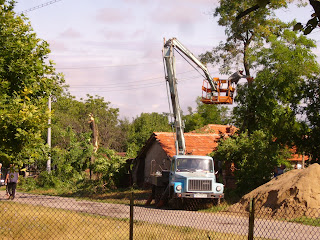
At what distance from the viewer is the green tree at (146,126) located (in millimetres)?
70938

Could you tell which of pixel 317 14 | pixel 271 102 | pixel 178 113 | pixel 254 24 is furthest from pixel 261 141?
pixel 317 14

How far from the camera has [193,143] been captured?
32.8m

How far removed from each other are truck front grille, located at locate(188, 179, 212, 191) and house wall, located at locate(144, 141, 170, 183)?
904 cm

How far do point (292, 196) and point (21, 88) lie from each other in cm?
1187

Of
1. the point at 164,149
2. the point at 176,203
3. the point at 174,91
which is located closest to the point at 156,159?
the point at 164,149

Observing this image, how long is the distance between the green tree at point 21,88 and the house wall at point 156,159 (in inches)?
718

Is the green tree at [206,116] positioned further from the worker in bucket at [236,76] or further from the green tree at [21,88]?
the green tree at [21,88]

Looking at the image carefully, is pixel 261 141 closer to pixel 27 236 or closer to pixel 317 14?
pixel 27 236

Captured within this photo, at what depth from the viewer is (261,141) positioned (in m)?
26.6

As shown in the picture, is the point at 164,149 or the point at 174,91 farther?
the point at 164,149

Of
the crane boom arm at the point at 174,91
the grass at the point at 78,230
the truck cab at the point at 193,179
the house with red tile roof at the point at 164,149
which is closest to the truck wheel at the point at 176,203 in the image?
the truck cab at the point at 193,179

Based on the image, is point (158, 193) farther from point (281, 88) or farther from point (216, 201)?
point (281, 88)

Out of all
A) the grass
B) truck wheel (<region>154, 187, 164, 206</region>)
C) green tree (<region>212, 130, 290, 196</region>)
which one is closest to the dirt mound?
green tree (<region>212, 130, 290, 196</region>)

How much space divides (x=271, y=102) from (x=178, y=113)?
5468 mm
